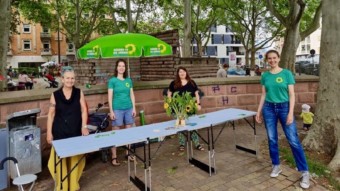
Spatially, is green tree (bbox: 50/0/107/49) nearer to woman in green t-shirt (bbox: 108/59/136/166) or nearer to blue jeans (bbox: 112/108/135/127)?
woman in green t-shirt (bbox: 108/59/136/166)

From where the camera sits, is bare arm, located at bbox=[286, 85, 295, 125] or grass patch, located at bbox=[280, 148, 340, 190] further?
grass patch, located at bbox=[280, 148, 340, 190]

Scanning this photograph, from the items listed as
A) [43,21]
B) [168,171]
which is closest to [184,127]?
[168,171]

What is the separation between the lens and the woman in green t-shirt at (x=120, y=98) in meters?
Result: 5.10

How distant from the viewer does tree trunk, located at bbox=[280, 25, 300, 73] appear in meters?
10.9

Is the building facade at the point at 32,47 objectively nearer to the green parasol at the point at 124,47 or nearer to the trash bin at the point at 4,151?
the green parasol at the point at 124,47

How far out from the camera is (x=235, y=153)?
5688mm

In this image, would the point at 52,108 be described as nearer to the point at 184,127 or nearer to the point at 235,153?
the point at 184,127

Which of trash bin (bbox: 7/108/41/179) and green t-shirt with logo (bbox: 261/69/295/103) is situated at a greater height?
green t-shirt with logo (bbox: 261/69/295/103)

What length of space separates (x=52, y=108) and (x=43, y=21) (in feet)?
71.5

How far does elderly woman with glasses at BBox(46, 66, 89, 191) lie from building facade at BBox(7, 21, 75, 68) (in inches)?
1899

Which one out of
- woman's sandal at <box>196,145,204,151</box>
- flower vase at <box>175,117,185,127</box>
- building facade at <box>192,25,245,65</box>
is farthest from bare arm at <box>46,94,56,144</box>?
building facade at <box>192,25,245,65</box>

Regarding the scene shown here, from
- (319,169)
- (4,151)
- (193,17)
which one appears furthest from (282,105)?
(193,17)

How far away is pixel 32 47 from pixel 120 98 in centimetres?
5294

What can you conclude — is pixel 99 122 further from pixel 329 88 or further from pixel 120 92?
pixel 329 88
